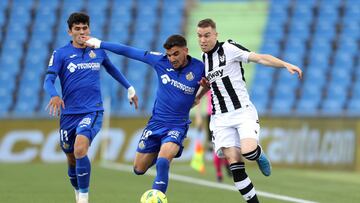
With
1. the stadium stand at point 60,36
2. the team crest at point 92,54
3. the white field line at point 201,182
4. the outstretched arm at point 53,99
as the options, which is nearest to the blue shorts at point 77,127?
the outstretched arm at point 53,99

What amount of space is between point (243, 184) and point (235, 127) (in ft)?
2.17

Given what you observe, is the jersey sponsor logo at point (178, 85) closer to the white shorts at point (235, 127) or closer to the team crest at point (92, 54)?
the white shorts at point (235, 127)

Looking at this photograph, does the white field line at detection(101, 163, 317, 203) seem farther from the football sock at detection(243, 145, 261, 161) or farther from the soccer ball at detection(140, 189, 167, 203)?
the soccer ball at detection(140, 189, 167, 203)

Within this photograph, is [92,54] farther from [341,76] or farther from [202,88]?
[341,76]

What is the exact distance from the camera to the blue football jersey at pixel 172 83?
976 centimetres

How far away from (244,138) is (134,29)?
18.4 m

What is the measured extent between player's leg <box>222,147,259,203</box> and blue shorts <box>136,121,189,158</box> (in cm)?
55

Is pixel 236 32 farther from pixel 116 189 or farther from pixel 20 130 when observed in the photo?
pixel 116 189

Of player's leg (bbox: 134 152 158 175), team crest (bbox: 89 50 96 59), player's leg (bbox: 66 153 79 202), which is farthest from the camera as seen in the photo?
player's leg (bbox: 66 153 79 202)

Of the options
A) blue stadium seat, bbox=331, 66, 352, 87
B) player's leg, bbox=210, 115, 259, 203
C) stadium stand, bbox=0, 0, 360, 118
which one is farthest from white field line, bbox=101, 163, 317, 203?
blue stadium seat, bbox=331, 66, 352, 87

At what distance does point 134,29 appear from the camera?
90.5 ft

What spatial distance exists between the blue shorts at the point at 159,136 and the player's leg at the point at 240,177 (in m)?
0.55

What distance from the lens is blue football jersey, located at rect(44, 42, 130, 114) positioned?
10234 millimetres

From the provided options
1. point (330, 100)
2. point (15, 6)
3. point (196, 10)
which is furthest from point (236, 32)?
point (15, 6)
